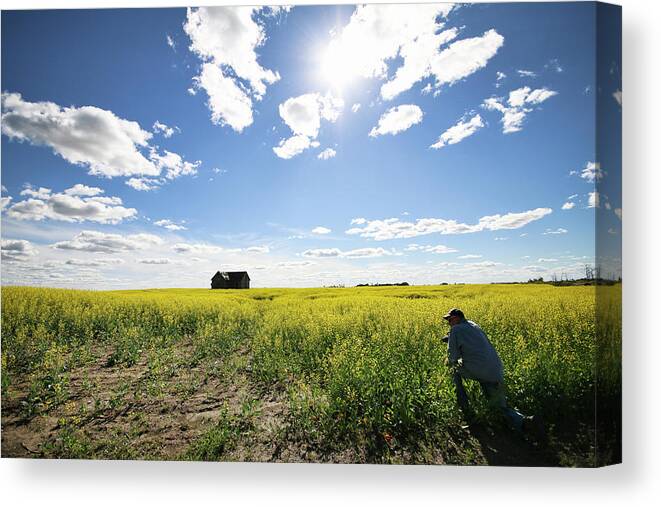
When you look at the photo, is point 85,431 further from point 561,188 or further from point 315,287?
point 561,188

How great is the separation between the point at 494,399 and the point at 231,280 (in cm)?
292

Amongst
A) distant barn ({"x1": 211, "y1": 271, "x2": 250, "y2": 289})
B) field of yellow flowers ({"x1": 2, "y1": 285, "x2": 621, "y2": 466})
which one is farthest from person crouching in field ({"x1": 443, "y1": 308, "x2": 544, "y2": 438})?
distant barn ({"x1": 211, "y1": 271, "x2": 250, "y2": 289})

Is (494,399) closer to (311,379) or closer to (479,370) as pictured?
(479,370)

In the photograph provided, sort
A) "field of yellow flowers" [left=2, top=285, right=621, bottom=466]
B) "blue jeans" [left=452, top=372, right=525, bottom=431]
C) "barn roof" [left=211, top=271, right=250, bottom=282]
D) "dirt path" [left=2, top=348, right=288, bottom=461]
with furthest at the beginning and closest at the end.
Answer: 1. "barn roof" [left=211, top=271, right=250, bottom=282]
2. "dirt path" [left=2, top=348, right=288, bottom=461]
3. "field of yellow flowers" [left=2, top=285, right=621, bottom=466]
4. "blue jeans" [left=452, top=372, right=525, bottom=431]

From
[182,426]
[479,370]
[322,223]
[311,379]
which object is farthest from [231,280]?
[479,370]

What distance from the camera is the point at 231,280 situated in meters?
4.11

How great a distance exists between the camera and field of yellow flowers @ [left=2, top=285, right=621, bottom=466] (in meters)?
3.37

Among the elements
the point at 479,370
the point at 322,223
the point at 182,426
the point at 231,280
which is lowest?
the point at 182,426

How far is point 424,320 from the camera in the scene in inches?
168

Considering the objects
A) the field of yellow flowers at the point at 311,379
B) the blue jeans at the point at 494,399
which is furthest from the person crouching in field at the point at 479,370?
the field of yellow flowers at the point at 311,379

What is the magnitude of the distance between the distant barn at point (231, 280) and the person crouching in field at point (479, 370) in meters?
2.22

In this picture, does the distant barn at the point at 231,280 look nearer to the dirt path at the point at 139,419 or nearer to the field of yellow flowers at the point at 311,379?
the field of yellow flowers at the point at 311,379

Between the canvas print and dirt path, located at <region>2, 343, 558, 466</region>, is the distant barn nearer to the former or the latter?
the canvas print

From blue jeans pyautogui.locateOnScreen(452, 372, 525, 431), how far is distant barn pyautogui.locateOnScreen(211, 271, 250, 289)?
93.2 inches
